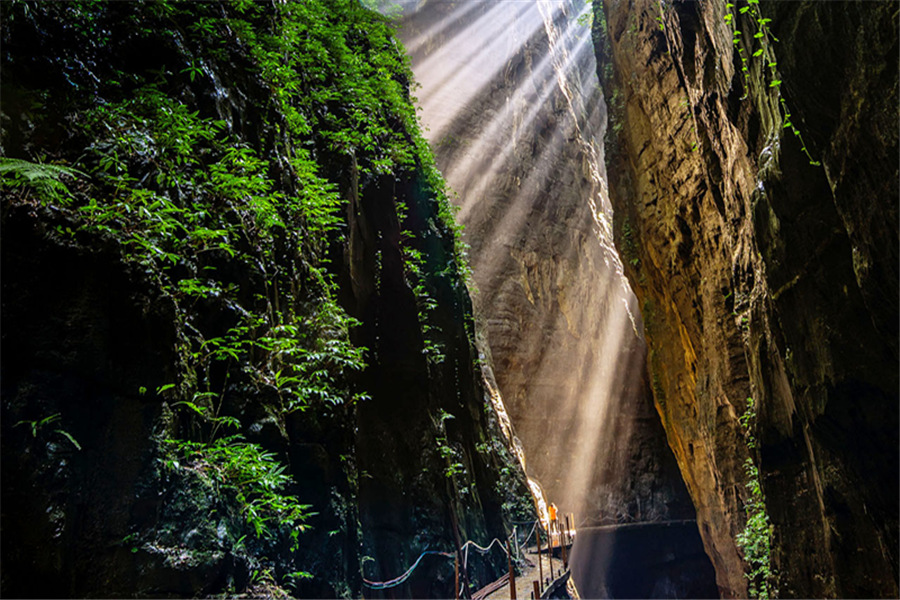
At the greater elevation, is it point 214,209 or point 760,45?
point 760,45

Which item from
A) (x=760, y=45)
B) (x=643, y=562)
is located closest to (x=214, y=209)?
(x=760, y=45)

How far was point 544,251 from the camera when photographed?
3100 cm

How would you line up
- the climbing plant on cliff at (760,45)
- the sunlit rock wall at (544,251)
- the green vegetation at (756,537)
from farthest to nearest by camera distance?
1. the sunlit rock wall at (544,251)
2. the green vegetation at (756,537)
3. the climbing plant on cliff at (760,45)

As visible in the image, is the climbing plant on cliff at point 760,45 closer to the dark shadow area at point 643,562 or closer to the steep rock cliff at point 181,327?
the steep rock cliff at point 181,327

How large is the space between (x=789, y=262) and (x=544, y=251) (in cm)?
2559

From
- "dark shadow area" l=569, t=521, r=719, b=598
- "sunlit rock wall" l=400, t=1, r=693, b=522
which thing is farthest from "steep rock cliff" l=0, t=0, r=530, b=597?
"dark shadow area" l=569, t=521, r=719, b=598

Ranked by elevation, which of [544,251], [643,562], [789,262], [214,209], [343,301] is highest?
[544,251]

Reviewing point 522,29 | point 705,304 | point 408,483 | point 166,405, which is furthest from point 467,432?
point 522,29

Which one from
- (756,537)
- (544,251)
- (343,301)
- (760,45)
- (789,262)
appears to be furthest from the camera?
(544,251)

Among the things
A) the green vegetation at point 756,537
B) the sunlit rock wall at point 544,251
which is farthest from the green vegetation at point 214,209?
the sunlit rock wall at point 544,251

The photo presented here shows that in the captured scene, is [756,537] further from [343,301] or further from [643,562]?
[643,562]

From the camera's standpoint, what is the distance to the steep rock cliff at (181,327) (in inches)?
121

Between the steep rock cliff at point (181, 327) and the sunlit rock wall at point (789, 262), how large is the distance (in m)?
4.84

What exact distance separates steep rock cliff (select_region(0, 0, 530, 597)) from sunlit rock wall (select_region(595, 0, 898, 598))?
484cm
